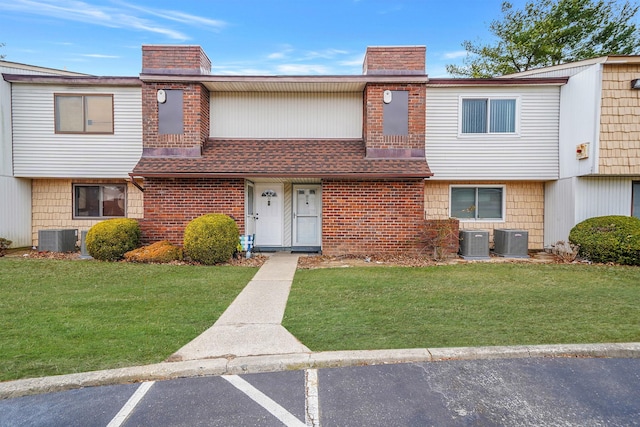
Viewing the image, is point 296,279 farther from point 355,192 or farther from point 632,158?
point 632,158

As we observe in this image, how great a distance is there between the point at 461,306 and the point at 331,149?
6.68 metres

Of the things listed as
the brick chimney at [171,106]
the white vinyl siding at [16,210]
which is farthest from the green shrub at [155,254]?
the white vinyl siding at [16,210]

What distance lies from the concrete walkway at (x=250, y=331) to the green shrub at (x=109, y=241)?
4.44 meters

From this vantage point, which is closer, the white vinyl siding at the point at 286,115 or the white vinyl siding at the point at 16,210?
the white vinyl siding at the point at 16,210

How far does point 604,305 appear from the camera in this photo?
19.3ft

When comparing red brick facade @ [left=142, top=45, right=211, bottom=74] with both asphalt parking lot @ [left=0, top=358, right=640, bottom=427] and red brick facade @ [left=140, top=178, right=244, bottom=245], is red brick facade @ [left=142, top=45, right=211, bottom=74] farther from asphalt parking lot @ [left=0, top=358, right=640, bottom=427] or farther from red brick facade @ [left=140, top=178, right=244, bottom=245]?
asphalt parking lot @ [left=0, top=358, right=640, bottom=427]

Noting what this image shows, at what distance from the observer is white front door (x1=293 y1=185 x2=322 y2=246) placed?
1223cm

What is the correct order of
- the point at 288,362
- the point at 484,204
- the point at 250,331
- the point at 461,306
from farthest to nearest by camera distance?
the point at 484,204 → the point at 461,306 → the point at 250,331 → the point at 288,362

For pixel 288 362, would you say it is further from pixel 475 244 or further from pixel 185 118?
pixel 185 118

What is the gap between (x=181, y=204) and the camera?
10.8 metres

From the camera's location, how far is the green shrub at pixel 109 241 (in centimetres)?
962

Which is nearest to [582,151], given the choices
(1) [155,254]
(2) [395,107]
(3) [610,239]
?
(3) [610,239]

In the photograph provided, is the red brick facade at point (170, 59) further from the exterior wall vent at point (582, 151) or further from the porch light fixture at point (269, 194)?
the exterior wall vent at point (582, 151)

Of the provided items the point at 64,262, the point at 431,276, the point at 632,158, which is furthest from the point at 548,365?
the point at 64,262
